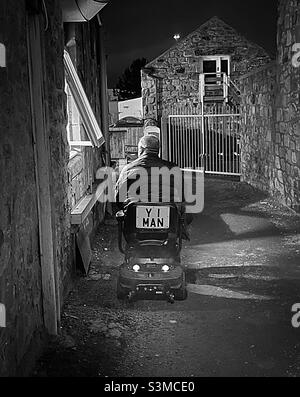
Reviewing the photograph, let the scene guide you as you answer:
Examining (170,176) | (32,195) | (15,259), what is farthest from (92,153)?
(15,259)

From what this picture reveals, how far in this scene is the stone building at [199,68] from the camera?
2509cm

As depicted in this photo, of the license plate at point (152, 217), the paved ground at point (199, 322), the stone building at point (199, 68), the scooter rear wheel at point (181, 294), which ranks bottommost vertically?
the paved ground at point (199, 322)

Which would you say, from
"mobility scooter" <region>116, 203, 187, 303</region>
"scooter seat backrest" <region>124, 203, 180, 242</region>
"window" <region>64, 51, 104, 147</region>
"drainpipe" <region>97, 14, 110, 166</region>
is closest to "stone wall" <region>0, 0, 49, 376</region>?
"mobility scooter" <region>116, 203, 187, 303</region>

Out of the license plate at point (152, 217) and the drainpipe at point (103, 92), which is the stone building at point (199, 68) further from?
the license plate at point (152, 217)

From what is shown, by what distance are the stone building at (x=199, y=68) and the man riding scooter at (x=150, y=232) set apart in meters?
19.6

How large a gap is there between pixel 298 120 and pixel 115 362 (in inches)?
261

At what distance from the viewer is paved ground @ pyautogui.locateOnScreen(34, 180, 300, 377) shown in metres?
4.21

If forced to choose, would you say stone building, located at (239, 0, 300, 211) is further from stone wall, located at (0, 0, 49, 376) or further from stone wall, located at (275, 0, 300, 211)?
stone wall, located at (0, 0, 49, 376)

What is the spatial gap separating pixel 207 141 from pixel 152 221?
12340 mm

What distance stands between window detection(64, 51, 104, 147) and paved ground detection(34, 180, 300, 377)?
1.64 metres

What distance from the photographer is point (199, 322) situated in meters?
5.14

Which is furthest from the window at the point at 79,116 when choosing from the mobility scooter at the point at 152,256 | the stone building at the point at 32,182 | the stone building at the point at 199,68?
the stone building at the point at 199,68

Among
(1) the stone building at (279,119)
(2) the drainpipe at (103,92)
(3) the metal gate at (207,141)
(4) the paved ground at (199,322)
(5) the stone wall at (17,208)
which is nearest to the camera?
(5) the stone wall at (17,208)
